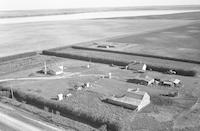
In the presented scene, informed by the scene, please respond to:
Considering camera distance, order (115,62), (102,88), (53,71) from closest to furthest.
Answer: (102,88) < (53,71) < (115,62)

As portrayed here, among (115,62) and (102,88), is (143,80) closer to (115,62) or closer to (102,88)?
(102,88)

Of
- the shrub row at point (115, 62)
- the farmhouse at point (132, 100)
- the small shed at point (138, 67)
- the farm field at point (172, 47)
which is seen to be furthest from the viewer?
the farm field at point (172, 47)

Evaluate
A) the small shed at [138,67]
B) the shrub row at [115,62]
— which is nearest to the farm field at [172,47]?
the shrub row at [115,62]

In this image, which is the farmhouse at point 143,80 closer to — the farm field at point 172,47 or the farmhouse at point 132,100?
the farmhouse at point 132,100

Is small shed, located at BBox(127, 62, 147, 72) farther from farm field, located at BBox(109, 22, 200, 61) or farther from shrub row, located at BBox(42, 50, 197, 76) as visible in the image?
farm field, located at BBox(109, 22, 200, 61)

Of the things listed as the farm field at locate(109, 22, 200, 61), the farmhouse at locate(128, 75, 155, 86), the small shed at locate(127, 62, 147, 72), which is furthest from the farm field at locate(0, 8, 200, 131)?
the small shed at locate(127, 62, 147, 72)

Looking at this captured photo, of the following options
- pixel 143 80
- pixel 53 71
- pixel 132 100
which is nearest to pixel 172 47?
pixel 143 80

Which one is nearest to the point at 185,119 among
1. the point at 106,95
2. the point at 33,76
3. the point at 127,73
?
the point at 106,95

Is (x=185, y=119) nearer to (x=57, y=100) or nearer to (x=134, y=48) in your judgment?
(x=57, y=100)
